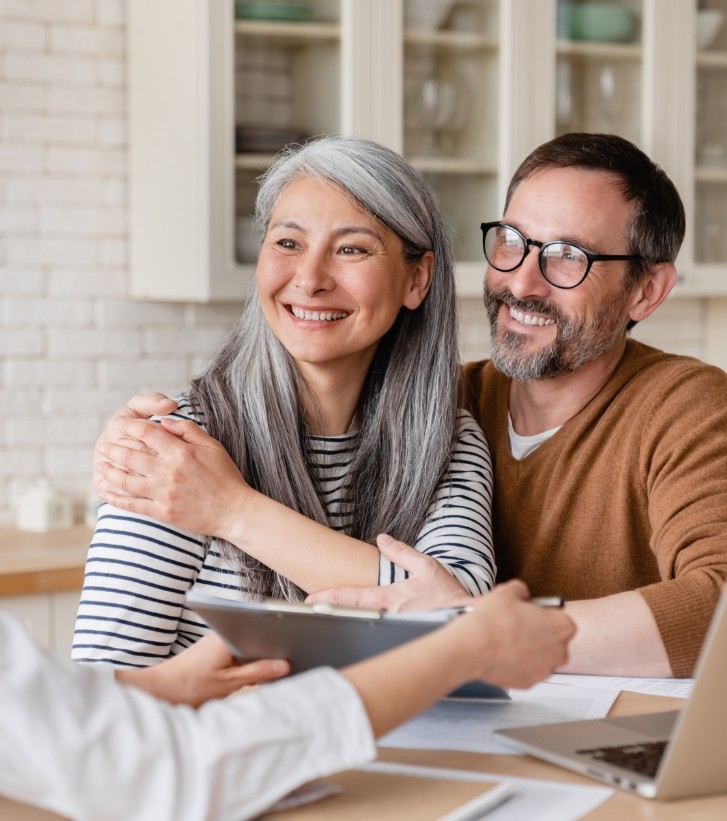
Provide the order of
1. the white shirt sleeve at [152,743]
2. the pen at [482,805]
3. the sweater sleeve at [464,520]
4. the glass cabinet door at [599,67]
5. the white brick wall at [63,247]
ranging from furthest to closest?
the glass cabinet door at [599,67] → the white brick wall at [63,247] → the sweater sleeve at [464,520] → the pen at [482,805] → the white shirt sleeve at [152,743]

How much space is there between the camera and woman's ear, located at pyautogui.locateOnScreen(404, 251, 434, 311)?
1.93 meters

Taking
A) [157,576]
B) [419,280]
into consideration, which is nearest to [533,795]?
[157,576]

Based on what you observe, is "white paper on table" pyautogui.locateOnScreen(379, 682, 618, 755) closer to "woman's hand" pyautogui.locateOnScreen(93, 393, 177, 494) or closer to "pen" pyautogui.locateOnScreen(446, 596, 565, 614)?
"pen" pyautogui.locateOnScreen(446, 596, 565, 614)

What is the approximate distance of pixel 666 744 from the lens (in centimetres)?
121

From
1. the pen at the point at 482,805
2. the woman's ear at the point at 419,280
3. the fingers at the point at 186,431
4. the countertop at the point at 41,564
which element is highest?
the woman's ear at the point at 419,280

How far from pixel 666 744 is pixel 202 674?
1.56 ft

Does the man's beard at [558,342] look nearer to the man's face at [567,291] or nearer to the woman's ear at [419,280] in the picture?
the man's face at [567,291]

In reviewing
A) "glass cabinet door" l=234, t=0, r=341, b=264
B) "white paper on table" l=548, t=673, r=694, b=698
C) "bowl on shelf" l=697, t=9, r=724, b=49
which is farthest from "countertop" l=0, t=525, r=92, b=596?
"bowl on shelf" l=697, t=9, r=724, b=49

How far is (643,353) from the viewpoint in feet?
7.02

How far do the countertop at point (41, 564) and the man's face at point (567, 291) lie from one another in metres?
1.17


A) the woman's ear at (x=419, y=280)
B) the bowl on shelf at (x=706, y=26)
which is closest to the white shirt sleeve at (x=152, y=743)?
the woman's ear at (x=419, y=280)

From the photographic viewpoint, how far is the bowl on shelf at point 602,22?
3391 mm

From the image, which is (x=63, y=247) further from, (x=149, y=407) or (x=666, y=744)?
(x=666, y=744)

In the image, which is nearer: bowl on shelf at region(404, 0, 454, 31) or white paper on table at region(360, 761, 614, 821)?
white paper on table at region(360, 761, 614, 821)
